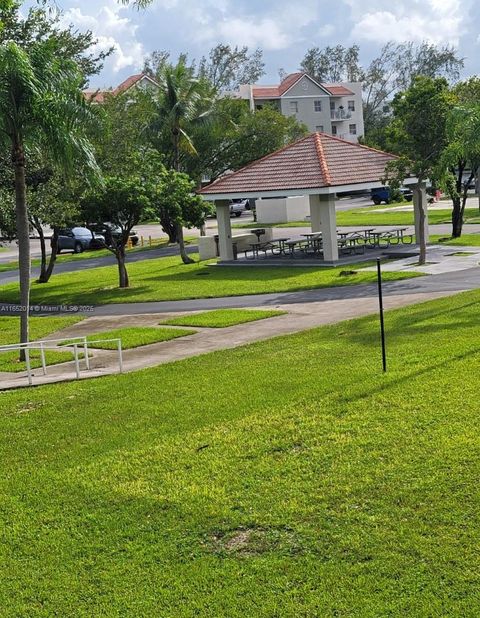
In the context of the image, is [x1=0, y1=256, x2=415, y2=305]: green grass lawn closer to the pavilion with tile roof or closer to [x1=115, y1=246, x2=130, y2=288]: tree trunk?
[x1=115, y1=246, x2=130, y2=288]: tree trunk

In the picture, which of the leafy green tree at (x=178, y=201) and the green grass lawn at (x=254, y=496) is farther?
the leafy green tree at (x=178, y=201)

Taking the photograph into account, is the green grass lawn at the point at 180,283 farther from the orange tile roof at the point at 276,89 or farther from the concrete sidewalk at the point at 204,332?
the orange tile roof at the point at 276,89

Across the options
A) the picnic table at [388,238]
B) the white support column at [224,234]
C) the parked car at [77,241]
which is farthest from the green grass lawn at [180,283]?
the parked car at [77,241]

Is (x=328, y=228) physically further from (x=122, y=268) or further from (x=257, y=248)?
(x=122, y=268)

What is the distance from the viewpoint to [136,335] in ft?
70.6

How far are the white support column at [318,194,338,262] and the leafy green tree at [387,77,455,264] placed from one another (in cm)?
316

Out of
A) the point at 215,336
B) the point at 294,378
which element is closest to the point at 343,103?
the point at 215,336

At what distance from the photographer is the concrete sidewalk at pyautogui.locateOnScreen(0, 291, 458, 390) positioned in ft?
56.9

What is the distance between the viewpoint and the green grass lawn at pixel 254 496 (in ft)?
22.2

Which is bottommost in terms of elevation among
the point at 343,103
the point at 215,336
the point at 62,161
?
the point at 215,336

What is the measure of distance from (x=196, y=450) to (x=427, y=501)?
314cm

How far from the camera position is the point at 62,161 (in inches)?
770

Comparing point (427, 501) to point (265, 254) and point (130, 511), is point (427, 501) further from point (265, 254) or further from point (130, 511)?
point (265, 254)

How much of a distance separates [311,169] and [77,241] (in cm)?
2048
